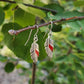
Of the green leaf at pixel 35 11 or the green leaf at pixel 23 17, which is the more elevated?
the green leaf at pixel 35 11

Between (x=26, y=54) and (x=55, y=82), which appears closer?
(x=26, y=54)

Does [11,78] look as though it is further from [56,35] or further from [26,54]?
[26,54]

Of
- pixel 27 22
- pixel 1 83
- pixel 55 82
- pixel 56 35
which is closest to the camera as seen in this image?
pixel 27 22

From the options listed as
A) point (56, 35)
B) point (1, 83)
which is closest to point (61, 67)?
point (56, 35)

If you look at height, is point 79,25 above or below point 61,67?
above

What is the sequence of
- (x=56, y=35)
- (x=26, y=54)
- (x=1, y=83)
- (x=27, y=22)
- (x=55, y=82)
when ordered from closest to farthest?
1. (x=26, y=54)
2. (x=27, y=22)
3. (x=56, y=35)
4. (x=55, y=82)
5. (x=1, y=83)

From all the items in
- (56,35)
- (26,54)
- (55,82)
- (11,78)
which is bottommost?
(11,78)

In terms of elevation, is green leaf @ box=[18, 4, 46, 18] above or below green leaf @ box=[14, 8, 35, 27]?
above

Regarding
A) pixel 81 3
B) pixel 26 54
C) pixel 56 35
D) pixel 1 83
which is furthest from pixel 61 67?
pixel 1 83
